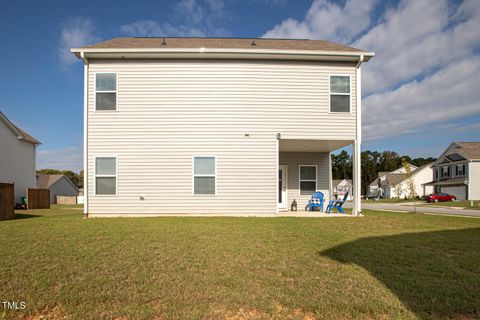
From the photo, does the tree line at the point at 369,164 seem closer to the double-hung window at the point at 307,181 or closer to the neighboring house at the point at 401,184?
the neighboring house at the point at 401,184

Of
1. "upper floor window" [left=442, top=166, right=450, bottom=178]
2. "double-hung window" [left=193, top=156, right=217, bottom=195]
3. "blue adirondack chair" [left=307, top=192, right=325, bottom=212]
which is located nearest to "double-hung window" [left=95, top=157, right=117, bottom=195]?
"double-hung window" [left=193, top=156, right=217, bottom=195]

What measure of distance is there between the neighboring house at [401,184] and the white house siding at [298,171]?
31013 millimetres

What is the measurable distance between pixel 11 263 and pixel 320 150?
37.3 feet

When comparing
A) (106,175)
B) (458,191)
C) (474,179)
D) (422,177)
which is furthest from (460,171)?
(106,175)

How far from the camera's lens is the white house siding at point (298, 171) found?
13562 mm

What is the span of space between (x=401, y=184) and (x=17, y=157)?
187 ft

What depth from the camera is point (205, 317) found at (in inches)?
126

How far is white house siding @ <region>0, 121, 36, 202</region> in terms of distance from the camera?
21703 mm

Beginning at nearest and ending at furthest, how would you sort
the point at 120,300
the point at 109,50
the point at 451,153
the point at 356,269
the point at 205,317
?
the point at 205,317 < the point at 120,300 < the point at 356,269 < the point at 109,50 < the point at 451,153

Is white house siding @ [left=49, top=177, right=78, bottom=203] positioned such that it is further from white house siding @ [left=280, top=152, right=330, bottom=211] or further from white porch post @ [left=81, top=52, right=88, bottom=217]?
white house siding @ [left=280, top=152, right=330, bottom=211]

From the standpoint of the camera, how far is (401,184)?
2269 inches

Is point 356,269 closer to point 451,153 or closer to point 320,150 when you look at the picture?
point 320,150

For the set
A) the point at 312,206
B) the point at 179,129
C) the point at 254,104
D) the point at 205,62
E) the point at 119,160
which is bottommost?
the point at 312,206

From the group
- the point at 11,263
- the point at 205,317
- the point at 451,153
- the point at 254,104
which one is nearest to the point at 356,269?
the point at 205,317
